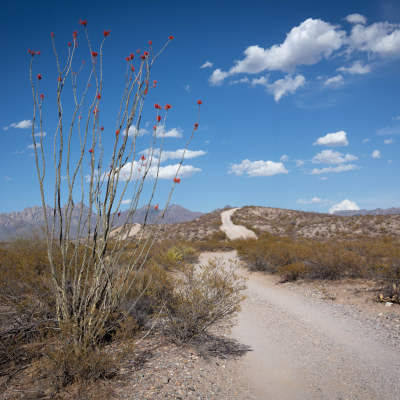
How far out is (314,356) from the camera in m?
4.18

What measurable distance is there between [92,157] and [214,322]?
304 cm

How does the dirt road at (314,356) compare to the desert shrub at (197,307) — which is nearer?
the dirt road at (314,356)

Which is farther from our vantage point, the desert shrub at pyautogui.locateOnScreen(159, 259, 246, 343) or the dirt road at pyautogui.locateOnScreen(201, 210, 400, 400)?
the desert shrub at pyautogui.locateOnScreen(159, 259, 246, 343)

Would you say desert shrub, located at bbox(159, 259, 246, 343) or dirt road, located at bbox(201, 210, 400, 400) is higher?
desert shrub, located at bbox(159, 259, 246, 343)

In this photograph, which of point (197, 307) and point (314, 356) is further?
point (314, 356)

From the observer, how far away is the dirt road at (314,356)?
11.0 ft

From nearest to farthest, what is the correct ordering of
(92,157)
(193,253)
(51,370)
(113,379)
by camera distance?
(51,370) < (113,379) < (92,157) < (193,253)

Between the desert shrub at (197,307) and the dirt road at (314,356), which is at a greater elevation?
the desert shrub at (197,307)

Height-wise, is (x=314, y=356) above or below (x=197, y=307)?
below

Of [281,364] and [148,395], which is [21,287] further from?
[281,364]

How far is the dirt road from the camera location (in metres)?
3.34

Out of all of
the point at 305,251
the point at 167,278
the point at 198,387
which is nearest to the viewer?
the point at 198,387

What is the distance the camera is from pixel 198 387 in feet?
10.0

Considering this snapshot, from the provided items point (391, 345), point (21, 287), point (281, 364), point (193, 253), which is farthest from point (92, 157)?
point (193, 253)
